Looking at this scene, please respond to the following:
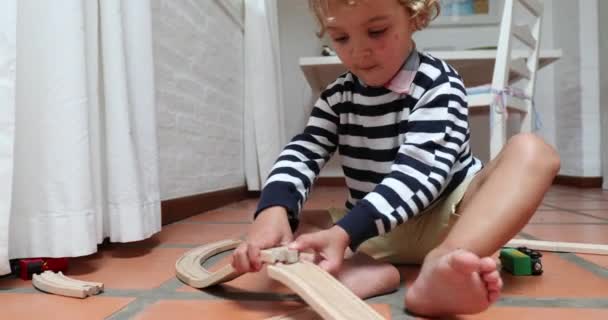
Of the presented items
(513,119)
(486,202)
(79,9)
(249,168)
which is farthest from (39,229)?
(513,119)

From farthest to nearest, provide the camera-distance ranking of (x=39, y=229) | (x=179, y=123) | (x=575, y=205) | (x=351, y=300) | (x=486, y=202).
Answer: (x=575, y=205), (x=179, y=123), (x=39, y=229), (x=486, y=202), (x=351, y=300)

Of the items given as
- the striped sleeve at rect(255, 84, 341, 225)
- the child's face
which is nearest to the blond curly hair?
the child's face

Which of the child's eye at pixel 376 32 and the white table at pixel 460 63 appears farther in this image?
the white table at pixel 460 63

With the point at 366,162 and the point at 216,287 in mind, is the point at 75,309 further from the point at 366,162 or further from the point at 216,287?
the point at 366,162

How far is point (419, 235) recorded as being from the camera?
0.70 m

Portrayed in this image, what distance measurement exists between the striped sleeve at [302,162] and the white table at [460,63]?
1182 mm

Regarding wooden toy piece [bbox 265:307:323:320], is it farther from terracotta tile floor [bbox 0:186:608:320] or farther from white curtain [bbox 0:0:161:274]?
white curtain [bbox 0:0:161:274]

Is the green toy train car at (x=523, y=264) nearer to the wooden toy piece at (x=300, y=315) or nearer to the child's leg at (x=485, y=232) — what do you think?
the child's leg at (x=485, y=232)

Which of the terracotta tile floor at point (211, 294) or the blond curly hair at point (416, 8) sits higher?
the blond curly hair at point (416, 8)

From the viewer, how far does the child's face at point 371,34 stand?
612 mm

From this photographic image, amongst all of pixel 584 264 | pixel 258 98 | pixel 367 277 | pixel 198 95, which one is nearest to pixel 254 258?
pixel 367 277

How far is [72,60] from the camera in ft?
2.21

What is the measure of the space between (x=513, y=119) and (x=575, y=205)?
1.16m

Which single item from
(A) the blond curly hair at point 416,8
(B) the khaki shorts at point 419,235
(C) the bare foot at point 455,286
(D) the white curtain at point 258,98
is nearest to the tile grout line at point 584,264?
(B) the khaki shorts at point 419,235
